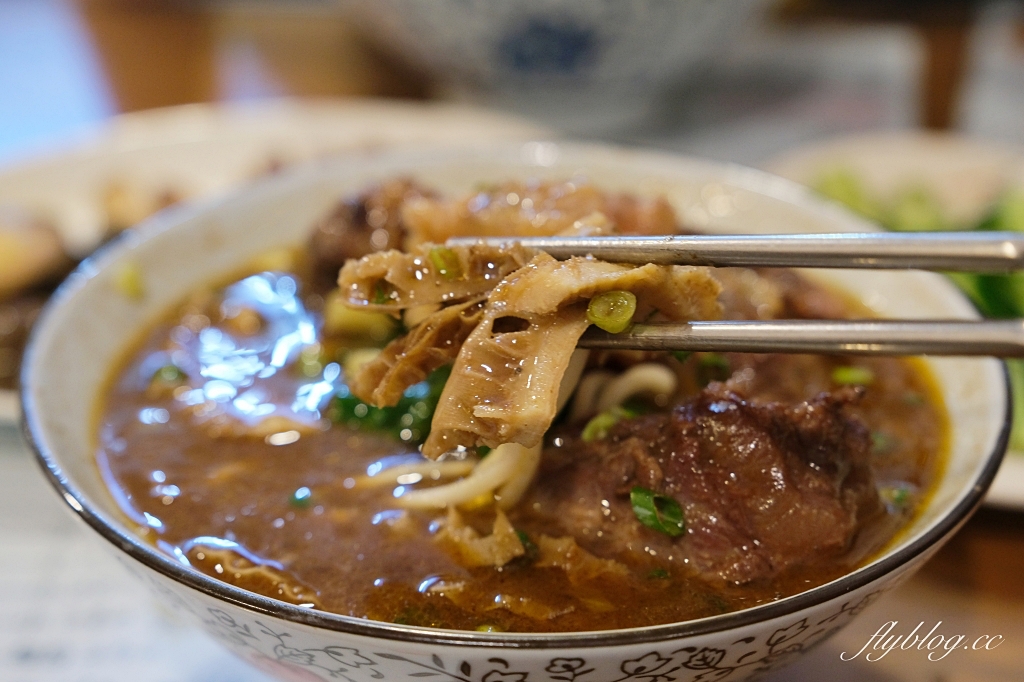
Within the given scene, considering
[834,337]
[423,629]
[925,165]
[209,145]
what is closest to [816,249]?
[834,337]

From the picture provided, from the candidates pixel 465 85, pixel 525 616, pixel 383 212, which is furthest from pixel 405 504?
pixel 465 85

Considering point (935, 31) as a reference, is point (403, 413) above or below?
below

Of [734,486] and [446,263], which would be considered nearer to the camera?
[446,263]

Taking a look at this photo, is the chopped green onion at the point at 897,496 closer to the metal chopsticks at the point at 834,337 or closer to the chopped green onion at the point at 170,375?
the metal chopsticks at the point at 834,337

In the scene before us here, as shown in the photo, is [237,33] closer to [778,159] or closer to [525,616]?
[778,159]

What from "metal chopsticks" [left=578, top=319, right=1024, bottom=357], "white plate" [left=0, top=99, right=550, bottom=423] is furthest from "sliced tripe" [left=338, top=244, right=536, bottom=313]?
"white plate" [left=0, top=99, right=550, bottom=423]

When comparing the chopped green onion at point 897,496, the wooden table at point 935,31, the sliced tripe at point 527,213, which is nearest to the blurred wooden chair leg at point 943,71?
the wooden table at point 935,31

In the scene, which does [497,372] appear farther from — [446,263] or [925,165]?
[925,165]
